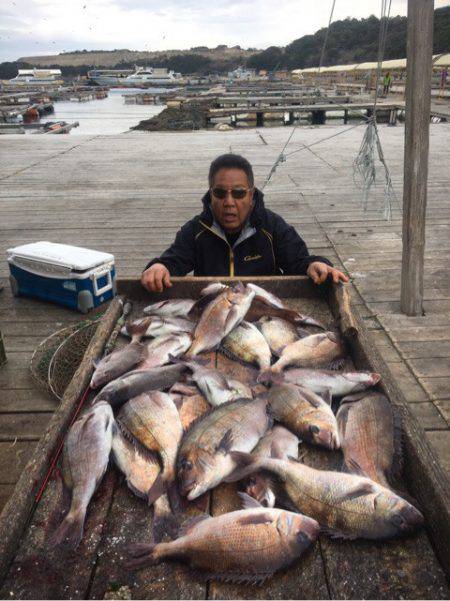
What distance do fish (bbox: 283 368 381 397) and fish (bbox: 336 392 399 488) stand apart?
0.06 metres

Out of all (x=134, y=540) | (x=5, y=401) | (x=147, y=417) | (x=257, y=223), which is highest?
(x=257, y=223)

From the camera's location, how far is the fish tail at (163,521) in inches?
56.6

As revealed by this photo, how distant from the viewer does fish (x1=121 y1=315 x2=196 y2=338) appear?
2576 mm

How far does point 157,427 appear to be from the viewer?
182cm

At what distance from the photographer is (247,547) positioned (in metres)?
1.34

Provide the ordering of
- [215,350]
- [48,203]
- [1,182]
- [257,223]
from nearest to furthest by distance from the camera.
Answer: [215,350]
[257,223]
[48,203]
[1,182]

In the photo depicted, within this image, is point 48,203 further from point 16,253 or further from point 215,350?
point 215,350

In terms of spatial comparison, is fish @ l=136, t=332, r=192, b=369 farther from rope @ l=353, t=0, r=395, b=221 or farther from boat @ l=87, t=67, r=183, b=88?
boat @ l=87, t=67, r=183, b=88

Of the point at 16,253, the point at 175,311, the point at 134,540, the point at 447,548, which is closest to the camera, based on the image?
the point at 447,548

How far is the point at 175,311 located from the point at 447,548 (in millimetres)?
1837

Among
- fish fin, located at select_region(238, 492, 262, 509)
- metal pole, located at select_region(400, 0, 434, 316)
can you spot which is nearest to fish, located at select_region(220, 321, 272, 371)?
fish fin, located at select_region(238, 492, 262, 509)

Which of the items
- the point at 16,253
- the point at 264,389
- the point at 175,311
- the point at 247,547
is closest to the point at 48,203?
the point at 16,253

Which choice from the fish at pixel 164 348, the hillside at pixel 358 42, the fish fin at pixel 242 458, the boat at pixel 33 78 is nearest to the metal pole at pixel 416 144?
the fish at pixel 164 348

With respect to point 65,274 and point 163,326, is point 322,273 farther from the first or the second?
point 65,274
